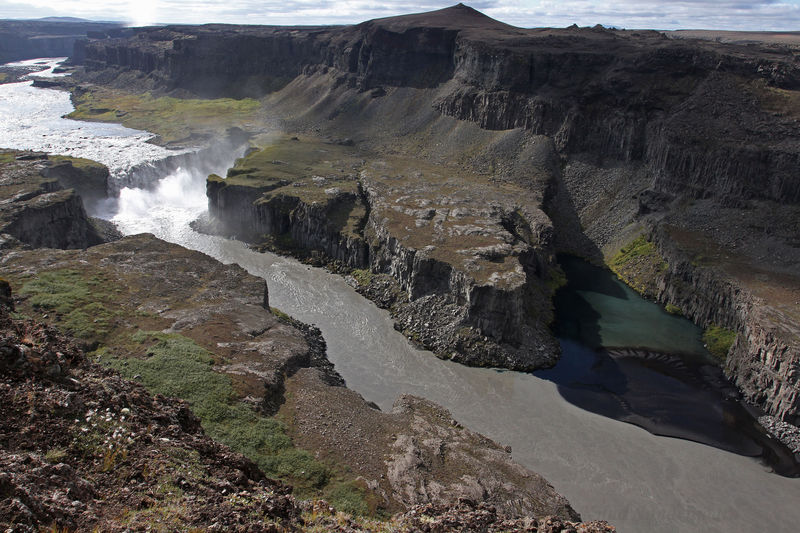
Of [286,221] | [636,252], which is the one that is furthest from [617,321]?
[286,221]

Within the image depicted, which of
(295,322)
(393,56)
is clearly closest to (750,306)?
(295,322)

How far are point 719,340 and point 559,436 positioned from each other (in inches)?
1035

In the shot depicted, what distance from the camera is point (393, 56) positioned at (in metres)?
139

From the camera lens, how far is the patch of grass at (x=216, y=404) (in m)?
30.4

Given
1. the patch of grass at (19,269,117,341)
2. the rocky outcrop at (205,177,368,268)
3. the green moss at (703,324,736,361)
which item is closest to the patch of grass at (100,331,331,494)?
the patch of grass at (19,269,117,341)

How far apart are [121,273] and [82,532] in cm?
4214

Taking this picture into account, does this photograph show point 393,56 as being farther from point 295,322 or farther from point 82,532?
point 82,532

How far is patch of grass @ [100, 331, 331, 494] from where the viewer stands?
3039 centimetres

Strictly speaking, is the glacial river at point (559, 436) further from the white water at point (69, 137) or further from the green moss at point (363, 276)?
the white water at point (69, 137)

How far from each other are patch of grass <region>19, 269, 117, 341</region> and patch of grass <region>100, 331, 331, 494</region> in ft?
11.9

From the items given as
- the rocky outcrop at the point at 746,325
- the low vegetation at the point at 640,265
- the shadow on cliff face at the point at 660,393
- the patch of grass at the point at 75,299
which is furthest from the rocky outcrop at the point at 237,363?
the low vegetation at the point at 640,265

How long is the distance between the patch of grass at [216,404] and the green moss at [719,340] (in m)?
46.2

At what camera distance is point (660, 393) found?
166 ft

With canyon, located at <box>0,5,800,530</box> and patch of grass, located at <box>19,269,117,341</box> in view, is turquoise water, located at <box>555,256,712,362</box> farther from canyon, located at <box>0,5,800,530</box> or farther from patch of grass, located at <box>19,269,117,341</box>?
patch of grass, located at <box>19,269,117,341</box>
